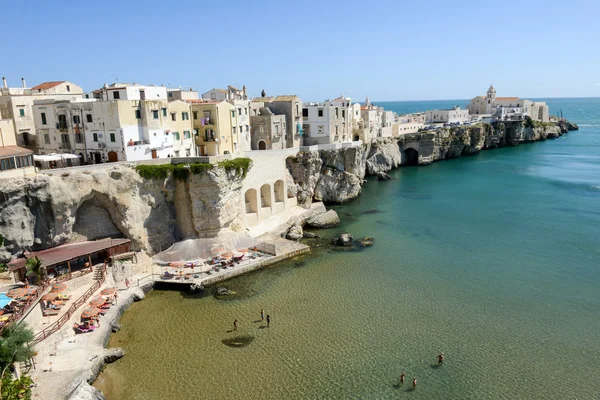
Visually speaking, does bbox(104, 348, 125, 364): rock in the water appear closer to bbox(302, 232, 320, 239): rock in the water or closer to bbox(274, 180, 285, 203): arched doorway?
bbox(302, 232, 320, 239): rock in the water

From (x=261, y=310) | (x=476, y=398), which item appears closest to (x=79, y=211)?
(x=261, y=310)

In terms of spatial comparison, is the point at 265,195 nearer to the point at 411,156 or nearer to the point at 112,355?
the point at 112,355

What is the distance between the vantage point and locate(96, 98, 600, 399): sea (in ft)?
67.4

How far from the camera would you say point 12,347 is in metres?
18.2

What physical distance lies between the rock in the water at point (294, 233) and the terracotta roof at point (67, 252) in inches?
562

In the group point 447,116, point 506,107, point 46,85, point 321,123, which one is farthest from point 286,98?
point 506,107

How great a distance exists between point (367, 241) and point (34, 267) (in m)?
26.1

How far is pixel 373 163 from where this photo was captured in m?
71.1

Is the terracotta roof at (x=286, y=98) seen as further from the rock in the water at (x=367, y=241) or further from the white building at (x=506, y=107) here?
the white building at (x=506, y=107)

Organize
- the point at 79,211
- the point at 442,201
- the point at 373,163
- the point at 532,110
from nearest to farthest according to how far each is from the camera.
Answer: the point at 79,211 → the point at 442,201 → the point at 373,163 → the point at 532,110

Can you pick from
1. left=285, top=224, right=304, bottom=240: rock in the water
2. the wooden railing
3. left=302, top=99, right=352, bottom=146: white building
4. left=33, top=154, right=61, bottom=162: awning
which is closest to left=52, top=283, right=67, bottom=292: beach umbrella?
the wooden railing

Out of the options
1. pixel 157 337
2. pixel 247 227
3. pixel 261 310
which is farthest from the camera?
pixel 247 227

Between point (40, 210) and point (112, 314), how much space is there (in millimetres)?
9621

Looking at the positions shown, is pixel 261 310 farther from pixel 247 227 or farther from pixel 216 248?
pixel 247 227
